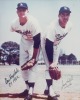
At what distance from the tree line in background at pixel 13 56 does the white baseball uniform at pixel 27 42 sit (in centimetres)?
6

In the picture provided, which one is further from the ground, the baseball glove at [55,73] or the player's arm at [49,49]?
the player's arm at [49,49]

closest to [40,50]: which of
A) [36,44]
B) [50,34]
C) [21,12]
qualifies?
Result: [36,44]

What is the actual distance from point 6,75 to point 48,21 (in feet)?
2.15

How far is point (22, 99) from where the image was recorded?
118 inches

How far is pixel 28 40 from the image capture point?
3.03 meters

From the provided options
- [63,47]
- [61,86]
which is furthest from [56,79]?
[63,47]

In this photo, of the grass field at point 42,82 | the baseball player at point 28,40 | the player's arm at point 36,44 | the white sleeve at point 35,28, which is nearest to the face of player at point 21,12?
the baseball player at point 28,40

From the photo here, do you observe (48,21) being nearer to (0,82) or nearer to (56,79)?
(56,79)

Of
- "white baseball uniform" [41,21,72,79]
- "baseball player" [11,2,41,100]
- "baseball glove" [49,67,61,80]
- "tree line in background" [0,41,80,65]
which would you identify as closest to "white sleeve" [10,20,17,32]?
"baseball player" [11,2,41,100]

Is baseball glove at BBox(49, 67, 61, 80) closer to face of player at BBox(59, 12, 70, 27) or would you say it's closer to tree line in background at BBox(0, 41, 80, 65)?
tree line in background at BBox(0, 41, 80, 65)

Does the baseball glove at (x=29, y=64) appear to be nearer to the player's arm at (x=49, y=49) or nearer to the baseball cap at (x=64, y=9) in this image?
the player's arm at (x=49, y=49)

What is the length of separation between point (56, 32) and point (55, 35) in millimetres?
30

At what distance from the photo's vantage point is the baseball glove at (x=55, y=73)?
3.03 m

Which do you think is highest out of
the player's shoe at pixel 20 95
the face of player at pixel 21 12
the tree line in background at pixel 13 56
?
the face of player at pixel 21 12
